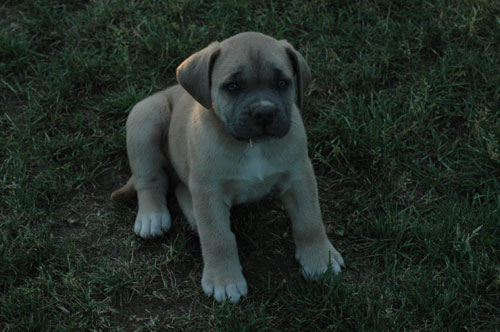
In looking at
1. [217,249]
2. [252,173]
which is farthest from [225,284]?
[252,173]

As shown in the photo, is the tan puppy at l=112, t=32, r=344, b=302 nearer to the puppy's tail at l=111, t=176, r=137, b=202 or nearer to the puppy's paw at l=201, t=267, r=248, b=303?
the puppy's paw at l=201, t=267, r=248, b=303

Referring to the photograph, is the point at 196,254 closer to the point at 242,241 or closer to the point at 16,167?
the point at 242,241

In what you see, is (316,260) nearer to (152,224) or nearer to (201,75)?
(152,224)

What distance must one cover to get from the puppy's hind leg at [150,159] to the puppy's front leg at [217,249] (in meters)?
0.70

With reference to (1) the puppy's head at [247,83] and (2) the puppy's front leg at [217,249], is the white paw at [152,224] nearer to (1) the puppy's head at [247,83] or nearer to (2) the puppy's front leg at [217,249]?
(2) the puppy's front leg at [217,249]

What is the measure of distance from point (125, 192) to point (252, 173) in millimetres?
1423

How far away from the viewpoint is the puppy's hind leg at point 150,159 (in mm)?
5328

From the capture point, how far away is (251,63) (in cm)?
433

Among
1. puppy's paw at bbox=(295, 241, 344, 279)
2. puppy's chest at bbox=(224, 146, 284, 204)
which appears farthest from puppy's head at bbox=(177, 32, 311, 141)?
puppy's paw at bbox=(295, 241, 344, 279)

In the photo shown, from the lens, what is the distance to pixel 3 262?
4.98 m

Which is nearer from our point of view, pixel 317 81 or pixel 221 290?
pixel 221 290

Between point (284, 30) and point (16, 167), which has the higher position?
point (284, 30)

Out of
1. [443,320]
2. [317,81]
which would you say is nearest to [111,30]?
[317,81]

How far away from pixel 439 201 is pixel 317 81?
5.63ft
